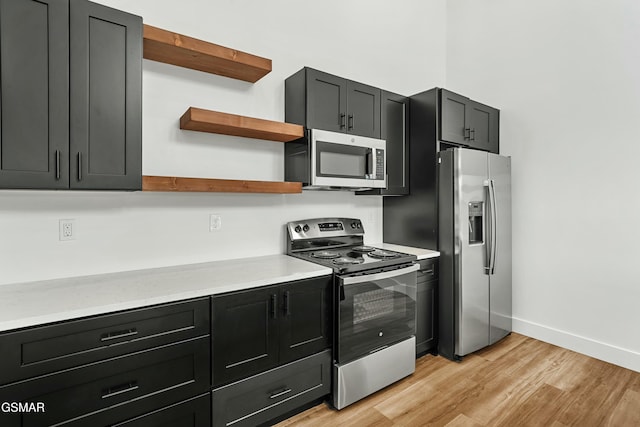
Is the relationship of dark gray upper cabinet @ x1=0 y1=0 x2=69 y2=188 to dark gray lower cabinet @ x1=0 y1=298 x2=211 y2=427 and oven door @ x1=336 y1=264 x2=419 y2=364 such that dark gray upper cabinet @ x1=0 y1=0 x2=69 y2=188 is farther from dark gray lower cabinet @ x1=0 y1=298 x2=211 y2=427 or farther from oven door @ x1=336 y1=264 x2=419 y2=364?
oven door @ x1=336 y1=264 x2=419 y2=364

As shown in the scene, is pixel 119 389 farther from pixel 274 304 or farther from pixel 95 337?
pixel 274 304

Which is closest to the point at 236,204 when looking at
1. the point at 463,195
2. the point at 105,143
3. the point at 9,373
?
the point at 105,143

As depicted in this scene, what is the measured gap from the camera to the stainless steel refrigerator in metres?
2.77

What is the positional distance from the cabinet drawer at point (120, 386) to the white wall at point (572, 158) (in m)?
3.08

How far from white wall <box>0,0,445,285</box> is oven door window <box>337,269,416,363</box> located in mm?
823

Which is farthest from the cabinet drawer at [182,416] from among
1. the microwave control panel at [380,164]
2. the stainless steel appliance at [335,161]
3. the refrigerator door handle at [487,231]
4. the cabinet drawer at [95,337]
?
the refrigerator door handle at [487,231]

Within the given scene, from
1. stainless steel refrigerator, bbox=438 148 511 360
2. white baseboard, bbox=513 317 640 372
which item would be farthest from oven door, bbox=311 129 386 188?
white baseboard, bbox=513 317 640 372

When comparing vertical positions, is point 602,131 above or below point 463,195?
above

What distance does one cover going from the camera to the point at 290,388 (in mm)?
2018

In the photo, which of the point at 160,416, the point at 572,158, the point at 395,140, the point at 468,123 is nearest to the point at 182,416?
the point at 160,416

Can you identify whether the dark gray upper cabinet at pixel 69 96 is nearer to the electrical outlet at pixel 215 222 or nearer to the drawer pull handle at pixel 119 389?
the electrical outlet at pixel 215 222

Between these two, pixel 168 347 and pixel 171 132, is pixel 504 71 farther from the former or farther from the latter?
pixel 168 347

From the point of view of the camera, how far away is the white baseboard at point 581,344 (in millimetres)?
2658

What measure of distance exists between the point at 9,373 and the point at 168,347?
0.56 m
